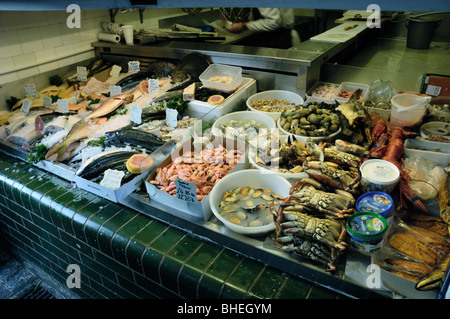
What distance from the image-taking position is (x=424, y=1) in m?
1.20

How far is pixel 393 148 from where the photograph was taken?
223cm

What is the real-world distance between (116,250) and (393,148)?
203 centimetres

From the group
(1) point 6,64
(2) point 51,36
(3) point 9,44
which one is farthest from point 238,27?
(1) point 6,64

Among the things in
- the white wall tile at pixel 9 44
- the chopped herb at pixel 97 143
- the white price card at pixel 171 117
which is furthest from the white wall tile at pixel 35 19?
the white price card at pixel 171 117

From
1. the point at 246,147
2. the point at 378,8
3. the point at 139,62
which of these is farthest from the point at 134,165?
the point at 139,62

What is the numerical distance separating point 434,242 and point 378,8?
1.24 metres

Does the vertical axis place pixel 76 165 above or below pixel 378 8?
below

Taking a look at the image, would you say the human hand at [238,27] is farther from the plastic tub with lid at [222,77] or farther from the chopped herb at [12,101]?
the chopped herb at [12,101]

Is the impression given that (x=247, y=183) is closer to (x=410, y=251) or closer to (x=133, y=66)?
(x=410, y=251)

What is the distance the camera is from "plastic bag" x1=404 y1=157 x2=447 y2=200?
197cm

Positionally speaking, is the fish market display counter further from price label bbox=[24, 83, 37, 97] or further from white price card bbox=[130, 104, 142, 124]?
price label bbox=[24, 83, 37, 97]
